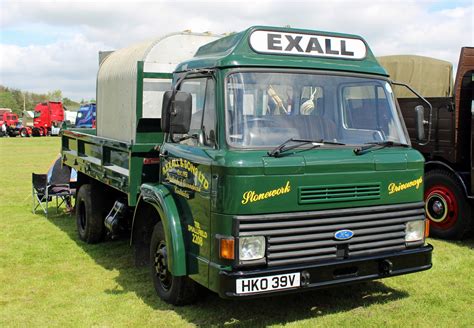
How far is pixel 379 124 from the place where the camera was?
16.4 feet

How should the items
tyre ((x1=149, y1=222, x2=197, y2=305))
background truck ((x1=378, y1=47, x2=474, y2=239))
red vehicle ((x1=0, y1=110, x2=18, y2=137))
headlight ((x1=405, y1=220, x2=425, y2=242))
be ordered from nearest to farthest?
headlight ((x1=405, y1=220, x2=425, y2=242)), tyre ((x1=149, y1=222, x2=197, y2=305)), background truck ((x1=378, y1=47, x2=474, y2=239)), red vehicle ((x1=0, y1=110, x2=18, y2=137))

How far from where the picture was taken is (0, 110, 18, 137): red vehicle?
149 feet

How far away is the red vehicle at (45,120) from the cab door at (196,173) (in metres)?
43.0

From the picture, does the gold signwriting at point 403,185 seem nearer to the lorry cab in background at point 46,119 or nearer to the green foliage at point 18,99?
the lorry cab in background at point 46,119

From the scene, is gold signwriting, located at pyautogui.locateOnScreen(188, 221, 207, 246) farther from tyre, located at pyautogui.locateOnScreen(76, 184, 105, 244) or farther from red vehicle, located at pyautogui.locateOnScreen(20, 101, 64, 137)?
red vehicle, located at pyautogui.locateOnScreen(20, 101, 64, 137)

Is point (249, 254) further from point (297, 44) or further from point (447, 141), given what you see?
point (447, 141)

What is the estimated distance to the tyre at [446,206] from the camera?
7789 mm

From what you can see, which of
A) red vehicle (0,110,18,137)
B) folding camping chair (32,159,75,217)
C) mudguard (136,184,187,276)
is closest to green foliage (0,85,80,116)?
red vehicle (0,110,18,137)

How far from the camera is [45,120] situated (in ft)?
150

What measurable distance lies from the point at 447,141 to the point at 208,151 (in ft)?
15.4

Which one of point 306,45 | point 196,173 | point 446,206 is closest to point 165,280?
point 196,173

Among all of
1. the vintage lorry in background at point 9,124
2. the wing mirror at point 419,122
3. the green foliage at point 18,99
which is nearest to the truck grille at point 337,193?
the wing mirror at point 419,122

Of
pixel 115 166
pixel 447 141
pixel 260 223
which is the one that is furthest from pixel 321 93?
pixel 447 141

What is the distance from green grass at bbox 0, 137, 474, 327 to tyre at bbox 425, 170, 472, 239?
28 cm
